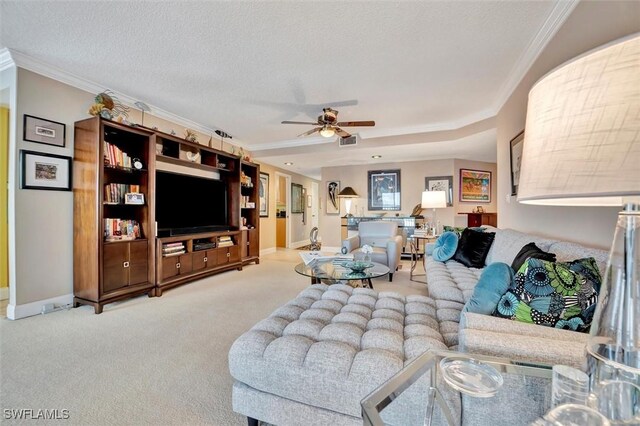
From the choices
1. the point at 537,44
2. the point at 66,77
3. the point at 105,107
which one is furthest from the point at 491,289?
the point at 66,77

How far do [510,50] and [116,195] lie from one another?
4.28 m

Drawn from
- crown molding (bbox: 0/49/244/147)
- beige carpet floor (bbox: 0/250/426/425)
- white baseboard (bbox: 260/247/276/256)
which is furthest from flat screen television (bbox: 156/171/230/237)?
white baseboard (bbox: 260/247/276/256)

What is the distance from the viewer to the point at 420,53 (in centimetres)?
248

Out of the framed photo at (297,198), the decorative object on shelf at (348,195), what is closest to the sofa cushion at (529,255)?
the decorative object on shelf at (348,195)

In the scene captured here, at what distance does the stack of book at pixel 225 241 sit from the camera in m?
4.34

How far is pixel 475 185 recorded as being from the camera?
6270 millimetres

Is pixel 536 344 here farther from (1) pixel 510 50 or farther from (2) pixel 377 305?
(1) pixel 510 50

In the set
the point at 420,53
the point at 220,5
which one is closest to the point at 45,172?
the point at 220,5

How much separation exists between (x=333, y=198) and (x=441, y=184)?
2.60m

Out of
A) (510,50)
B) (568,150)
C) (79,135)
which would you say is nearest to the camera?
(568,150)

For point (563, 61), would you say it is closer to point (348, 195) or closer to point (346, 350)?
point (346, 350)

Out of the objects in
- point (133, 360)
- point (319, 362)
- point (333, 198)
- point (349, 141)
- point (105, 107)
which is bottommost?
point (133, 360)

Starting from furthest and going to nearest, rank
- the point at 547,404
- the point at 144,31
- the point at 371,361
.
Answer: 1. the point at 144,31
2. the point at 371,361
3. the point at 547,404

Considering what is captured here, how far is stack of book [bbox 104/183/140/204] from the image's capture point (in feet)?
Answer: 9.83
